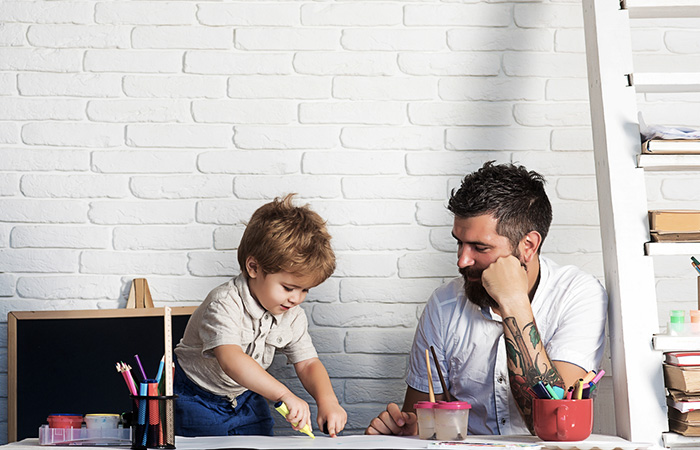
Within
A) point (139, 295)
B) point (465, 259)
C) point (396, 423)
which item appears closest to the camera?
point (396, 423)

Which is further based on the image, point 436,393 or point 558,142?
point 558,142

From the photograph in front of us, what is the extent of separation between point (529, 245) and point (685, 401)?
543mm

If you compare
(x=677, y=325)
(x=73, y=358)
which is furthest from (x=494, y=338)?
(x=73, y=358)

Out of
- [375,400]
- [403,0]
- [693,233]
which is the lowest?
[375,400]

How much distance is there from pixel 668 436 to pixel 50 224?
5.57ft

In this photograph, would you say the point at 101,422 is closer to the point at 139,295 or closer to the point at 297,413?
the point at 297,413

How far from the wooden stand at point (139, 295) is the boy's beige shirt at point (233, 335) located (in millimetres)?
214

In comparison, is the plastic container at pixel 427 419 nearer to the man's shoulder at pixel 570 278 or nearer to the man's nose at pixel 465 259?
the man's nose at pixel 465 259

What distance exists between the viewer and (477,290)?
182cm

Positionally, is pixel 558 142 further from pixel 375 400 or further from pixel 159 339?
pixel 159 339

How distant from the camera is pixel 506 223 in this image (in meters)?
1.79

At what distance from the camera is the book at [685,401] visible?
1.40 m

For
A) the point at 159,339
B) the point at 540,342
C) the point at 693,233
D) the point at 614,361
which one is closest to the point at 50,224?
the point at 159,339

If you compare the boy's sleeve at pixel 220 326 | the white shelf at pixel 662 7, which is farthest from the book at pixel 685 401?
the boy's sleeve at pixel 220 326
